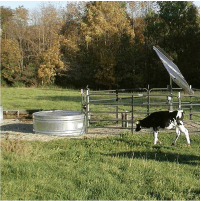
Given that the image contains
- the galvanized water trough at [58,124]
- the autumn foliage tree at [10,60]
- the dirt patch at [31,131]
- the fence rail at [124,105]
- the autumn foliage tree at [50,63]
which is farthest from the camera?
the autumn foliage tree at [10,60]

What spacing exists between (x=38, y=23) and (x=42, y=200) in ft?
125

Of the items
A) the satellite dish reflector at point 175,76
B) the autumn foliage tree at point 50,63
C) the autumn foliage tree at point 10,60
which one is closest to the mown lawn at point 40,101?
the autumn foliage tree at point 50,63

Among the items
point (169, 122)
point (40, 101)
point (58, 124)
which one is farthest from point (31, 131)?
point (40, 101)

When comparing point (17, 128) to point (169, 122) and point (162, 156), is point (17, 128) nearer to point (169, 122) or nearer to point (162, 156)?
point (169, 122)

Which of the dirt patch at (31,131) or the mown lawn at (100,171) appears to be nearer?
the mown lawn at (100,171)

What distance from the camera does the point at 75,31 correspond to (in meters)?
41.6

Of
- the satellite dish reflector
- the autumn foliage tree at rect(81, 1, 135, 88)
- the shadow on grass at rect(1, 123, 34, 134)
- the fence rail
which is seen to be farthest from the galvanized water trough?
the autumn foliage tree at rect(81, 1, 135, 88)

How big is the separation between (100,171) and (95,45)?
36.3 m

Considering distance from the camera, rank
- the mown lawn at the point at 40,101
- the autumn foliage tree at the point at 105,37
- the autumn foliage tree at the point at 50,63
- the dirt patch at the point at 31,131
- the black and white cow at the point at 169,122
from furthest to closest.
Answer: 1. the autumn foliage tree at the point at 105,37
2. the autumn foliage tree at the point at 50,63
3. the mown lawn at the point at 40,101
4. the dirt patch at the point at 31,131
5. the black and white cow at the point at 169,122

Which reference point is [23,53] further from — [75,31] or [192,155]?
[192,155]

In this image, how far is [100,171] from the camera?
654cm

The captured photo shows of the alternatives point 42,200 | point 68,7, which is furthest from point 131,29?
point 42,200

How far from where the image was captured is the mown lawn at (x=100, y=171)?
5355mm

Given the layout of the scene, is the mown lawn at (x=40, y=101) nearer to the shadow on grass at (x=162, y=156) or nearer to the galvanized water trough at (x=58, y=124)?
the galvanized water trough at (x=58, y=124)
